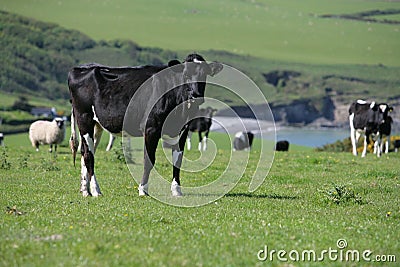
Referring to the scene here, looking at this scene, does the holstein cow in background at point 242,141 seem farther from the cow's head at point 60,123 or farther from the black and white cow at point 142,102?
the black and white cow at point 142,102

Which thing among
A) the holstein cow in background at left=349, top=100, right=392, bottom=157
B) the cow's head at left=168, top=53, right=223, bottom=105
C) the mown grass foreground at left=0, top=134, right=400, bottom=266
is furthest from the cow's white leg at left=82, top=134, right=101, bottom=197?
the holstein cow in background at left=349, top=100, right=392, bottom=157

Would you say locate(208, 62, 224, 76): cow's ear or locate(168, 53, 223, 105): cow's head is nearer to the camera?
locate(168, 53, 223, 105): cow's head

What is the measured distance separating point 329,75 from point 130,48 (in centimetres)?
5965

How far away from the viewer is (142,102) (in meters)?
14.1

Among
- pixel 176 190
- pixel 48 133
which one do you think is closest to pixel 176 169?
pixel 176 190

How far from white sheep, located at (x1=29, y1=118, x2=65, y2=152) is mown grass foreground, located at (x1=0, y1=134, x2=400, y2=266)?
1050 centimetres

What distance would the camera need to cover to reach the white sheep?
27875 millimetres

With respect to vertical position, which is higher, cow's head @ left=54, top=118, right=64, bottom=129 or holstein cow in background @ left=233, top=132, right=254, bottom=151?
cow's head @ left=54, top=118, right=64, bottom=129

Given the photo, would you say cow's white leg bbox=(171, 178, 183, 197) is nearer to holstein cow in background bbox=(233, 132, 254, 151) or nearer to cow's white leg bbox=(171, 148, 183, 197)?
cow's white leg bbox=(171, 148, 183, 197)

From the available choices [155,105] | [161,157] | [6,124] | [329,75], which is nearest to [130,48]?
[329,75]

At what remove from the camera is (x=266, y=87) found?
188250mm

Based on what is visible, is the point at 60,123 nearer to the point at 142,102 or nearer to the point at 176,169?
the point at 142,102

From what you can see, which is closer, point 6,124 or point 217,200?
point 217,200

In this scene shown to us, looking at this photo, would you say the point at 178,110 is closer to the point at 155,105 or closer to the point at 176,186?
the point at 155,105
